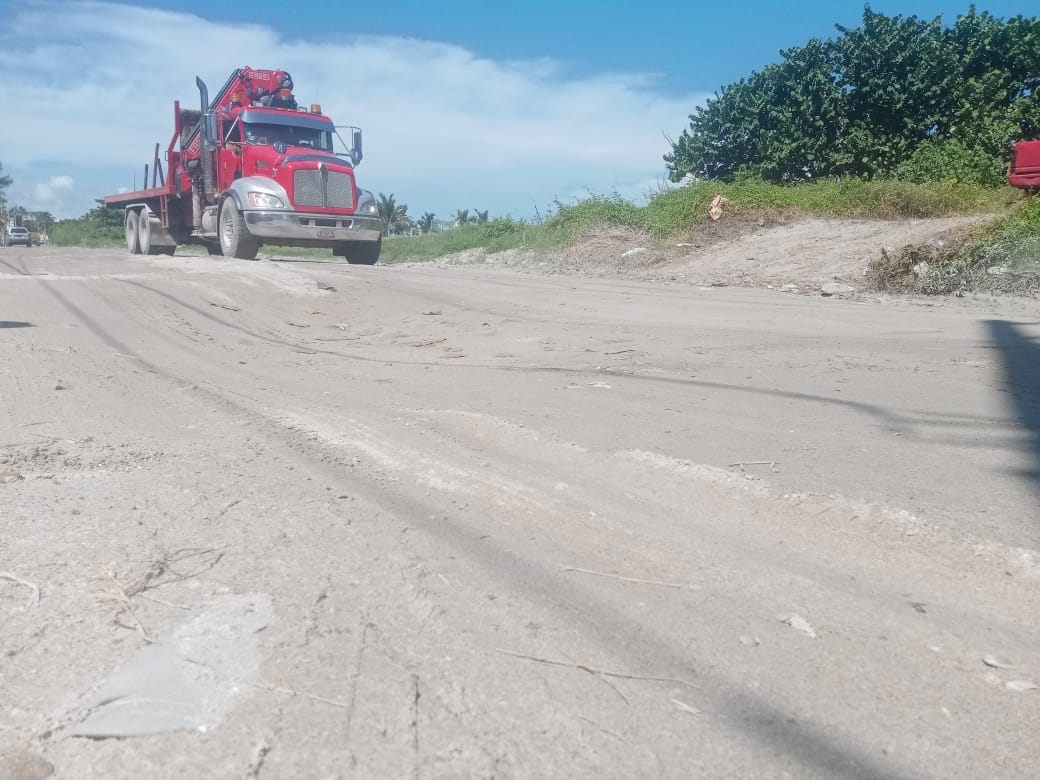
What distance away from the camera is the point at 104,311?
420 inches

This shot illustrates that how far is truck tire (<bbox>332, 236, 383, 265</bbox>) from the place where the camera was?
19.3 m

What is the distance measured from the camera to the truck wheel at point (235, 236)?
17.7 m

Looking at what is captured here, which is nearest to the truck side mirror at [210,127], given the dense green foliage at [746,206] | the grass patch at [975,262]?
the dense green foliage at [746,206]

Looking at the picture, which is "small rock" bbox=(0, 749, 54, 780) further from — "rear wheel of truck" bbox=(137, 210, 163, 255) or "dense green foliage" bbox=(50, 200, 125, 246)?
"dense green foliage" bbox=(50, 200, 125, 246)

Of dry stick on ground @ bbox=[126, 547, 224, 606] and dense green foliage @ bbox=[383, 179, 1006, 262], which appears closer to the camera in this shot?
dry stick on ground @ bbox=[126, 547, 224, 606]

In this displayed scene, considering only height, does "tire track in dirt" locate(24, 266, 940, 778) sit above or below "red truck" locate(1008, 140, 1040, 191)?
below

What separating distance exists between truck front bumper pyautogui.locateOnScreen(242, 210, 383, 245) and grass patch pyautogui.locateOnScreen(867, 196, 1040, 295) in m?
9.87

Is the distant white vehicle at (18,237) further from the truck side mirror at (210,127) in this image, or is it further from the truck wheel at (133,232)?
the truck side mirror at (210,127)

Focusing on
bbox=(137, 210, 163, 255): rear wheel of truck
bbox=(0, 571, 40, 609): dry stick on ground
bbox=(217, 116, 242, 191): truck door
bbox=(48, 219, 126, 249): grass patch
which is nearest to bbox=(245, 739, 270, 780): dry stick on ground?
bbox=(0, 571, 40, 609): dry stick on ground

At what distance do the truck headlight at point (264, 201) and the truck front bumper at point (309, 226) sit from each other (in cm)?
12

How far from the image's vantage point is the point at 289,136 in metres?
18.5

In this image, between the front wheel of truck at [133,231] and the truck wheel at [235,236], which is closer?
the truck wheel at [235,236]

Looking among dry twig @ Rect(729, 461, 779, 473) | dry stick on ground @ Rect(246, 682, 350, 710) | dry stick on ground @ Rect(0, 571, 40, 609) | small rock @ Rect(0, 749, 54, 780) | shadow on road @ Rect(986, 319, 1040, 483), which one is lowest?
small rock @ Rect(0, 749, 54, 780)

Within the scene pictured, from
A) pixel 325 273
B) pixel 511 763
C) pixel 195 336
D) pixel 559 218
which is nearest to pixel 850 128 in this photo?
pixel 559 218
